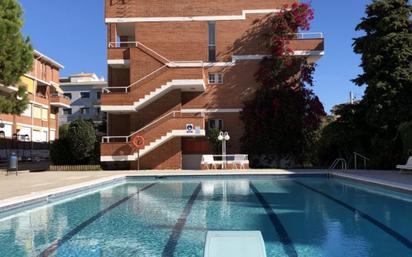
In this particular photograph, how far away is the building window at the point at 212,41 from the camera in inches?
1224

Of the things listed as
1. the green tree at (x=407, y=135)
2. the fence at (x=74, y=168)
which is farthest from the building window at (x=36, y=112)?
the green tree at (x=407, y=135)

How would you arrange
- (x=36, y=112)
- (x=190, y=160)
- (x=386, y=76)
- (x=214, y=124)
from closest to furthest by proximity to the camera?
(x=386, y=76), (x=190, y=160), (x=214, y=124), (x=36, y=112)

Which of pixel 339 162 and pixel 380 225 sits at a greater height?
pixel 339 162

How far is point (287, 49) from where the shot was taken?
1154 inches

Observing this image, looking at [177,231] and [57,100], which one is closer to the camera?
[177,231]

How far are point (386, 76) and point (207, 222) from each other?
701 inches

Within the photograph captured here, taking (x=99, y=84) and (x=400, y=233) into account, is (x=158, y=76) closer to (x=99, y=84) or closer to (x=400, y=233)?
(x=400, y=233)

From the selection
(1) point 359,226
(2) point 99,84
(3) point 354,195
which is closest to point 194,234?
(1) point 359,226

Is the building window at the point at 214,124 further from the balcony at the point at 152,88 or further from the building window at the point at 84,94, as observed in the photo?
the building window at the point at 84,94

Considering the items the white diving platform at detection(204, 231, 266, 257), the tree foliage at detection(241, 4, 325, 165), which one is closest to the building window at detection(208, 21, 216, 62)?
the tree foliage at detection(241, 4, 325, 165)

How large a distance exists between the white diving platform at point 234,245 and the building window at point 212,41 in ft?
87.7

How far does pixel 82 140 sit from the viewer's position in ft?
93.6

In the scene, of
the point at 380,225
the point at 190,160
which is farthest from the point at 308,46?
the point at 380,225

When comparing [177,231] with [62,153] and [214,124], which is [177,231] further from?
[214,124]
